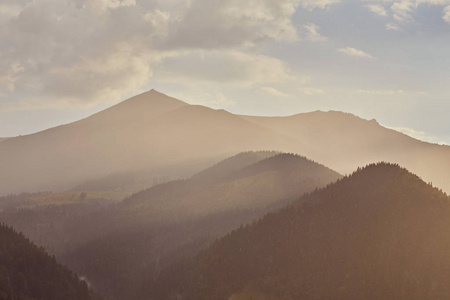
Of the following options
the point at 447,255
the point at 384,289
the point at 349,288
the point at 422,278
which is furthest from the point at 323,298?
the point at 447,255

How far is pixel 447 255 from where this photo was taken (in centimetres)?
19550

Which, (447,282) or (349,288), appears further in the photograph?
(349,288)

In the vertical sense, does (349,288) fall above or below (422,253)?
below

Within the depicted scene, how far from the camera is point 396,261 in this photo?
655 ft

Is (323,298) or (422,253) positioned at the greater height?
(422,253)

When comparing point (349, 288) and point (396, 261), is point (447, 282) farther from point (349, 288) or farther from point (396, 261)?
point (349, 288)

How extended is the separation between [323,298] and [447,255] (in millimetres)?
52461

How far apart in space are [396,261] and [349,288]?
2241cm

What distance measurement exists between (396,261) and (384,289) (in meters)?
14.0

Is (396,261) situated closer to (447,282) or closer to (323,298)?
(447,282)

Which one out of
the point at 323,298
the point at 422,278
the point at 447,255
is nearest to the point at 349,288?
the point at 323,298

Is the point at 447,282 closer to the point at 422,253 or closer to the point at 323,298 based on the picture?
the point at 422,253

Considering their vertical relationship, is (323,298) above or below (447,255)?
below

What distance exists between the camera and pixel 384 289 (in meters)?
192
